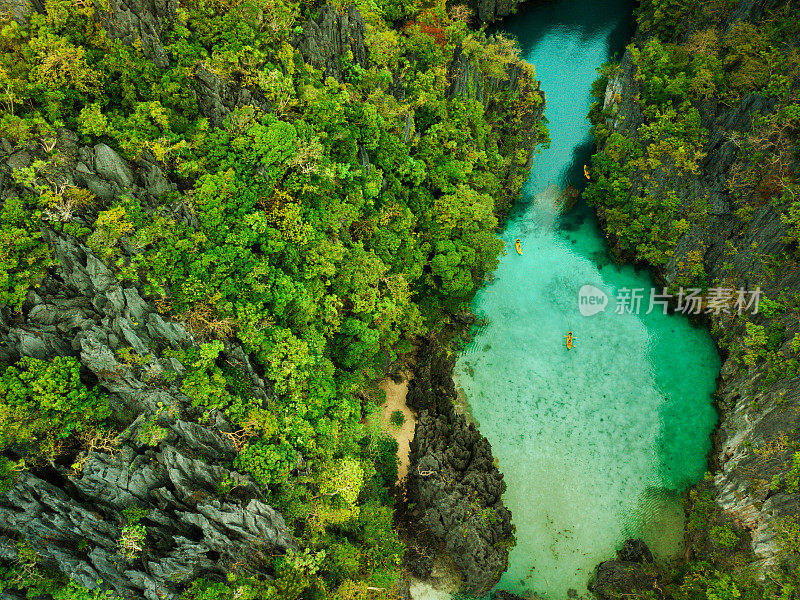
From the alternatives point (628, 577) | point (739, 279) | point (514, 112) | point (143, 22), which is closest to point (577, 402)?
point (628, 577)

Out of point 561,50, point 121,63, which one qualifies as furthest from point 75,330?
point 561,50

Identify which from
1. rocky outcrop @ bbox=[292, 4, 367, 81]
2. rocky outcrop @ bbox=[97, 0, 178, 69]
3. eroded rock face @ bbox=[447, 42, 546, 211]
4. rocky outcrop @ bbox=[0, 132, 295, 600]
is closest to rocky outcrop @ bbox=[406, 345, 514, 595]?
rocky outcrop @ bbox=[0, 132, 295, 600]

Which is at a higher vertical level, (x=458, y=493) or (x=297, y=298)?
(x=297, y=298)

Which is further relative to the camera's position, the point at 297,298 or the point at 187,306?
the point at 297,298

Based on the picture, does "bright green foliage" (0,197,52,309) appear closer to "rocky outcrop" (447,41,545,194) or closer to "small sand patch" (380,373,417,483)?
"small sand patch" (380,373,417,483)

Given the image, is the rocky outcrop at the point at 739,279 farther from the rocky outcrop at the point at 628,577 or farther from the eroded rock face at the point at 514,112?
the eroded rock face at the point at 514,112

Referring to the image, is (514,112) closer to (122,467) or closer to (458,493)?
(458,493)
